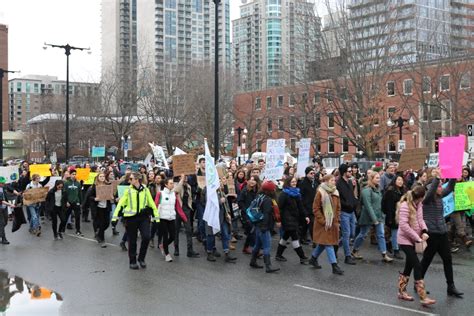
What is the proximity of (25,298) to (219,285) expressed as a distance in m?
2.83

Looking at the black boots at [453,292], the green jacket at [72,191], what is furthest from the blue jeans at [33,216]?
the black boots at [453,292]

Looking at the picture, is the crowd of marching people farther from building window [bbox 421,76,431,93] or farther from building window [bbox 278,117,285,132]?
building window [bbox 278,117,285,132]

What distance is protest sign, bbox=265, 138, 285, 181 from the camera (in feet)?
41.5

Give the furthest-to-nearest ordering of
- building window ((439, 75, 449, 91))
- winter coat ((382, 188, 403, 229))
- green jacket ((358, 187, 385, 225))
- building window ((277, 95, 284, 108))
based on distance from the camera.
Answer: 1. building window ((277, 95, 284, 108))
2. building window ((439, 75, 449, 91))
3. winter coat ((382, 188, 403, 229))
4. green jacket ((358, 187, 385, 225))

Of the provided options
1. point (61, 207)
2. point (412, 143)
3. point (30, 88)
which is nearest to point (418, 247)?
point (61, 207)

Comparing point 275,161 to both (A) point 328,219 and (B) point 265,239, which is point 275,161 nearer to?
(B) point 265,239

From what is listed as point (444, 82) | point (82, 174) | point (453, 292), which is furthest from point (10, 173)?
point (444, 82)

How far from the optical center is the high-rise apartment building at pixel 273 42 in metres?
34.0

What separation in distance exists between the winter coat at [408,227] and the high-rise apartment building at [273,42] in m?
26.3

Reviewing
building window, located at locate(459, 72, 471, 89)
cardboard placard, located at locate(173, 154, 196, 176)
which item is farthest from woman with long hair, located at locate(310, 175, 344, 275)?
building window, located at locate(459, 72, 471, 89)

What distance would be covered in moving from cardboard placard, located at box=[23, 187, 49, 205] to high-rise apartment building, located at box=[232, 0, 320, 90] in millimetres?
22211

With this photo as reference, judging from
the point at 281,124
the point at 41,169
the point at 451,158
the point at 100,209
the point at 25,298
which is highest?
the point at 281,124

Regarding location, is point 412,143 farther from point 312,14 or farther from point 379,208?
point 379,208

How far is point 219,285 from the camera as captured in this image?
338 inches
